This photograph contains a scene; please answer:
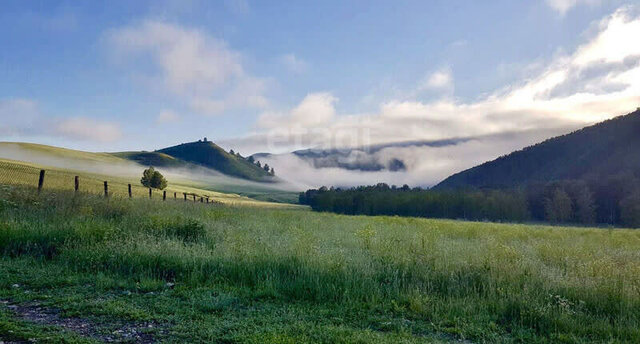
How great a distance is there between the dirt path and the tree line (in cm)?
8561

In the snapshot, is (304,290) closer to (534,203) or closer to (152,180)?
(152,180)

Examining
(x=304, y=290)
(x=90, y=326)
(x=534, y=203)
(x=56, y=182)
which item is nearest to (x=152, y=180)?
(x=56, y=182)

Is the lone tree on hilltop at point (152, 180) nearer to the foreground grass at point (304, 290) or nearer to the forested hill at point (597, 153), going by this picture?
the foreground grass at point (304, 290)

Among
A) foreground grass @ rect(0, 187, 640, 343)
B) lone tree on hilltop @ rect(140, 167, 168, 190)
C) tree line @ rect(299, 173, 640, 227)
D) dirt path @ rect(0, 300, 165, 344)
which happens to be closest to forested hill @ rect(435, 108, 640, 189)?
tree line @ rect(299, 173, 640, 227)

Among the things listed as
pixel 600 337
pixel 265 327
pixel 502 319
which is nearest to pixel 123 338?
pixel 265 327

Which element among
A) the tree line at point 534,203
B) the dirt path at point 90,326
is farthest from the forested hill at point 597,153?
the dirt path at point 90,326

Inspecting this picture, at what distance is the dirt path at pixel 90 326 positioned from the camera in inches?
234

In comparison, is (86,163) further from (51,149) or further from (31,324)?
(31,324)

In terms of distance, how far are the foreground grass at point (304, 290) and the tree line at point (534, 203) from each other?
79469mm

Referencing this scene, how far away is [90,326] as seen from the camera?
639 cm

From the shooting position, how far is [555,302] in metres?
8.25

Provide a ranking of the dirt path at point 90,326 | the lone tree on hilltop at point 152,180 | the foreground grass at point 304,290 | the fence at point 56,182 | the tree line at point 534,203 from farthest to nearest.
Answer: the lone tree on hilltop at point 152,180
the tree line at point 534,203
the fence at point 56,182
the foreground grass at point 304,290
the dirt path at point 90,326

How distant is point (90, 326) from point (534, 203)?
103 meters

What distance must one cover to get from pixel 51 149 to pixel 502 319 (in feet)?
581
